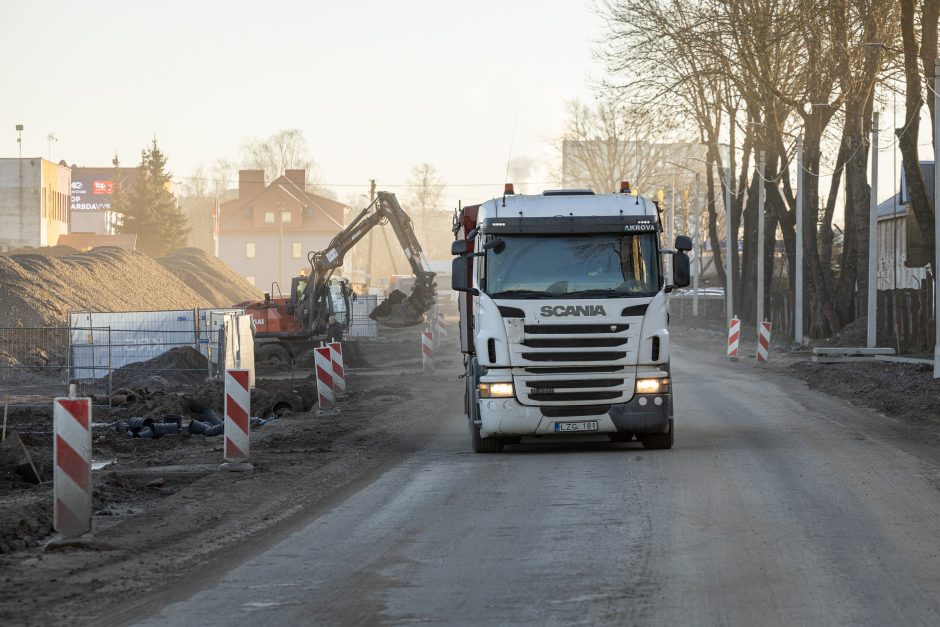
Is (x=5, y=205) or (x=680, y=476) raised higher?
(x=5, y=205)

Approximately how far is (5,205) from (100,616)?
96.3 m

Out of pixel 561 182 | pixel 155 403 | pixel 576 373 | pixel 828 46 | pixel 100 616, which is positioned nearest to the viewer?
pixel 100 616

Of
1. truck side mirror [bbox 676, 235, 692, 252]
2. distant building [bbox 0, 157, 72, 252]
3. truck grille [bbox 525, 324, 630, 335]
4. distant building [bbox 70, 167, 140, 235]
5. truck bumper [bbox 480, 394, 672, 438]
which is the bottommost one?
truck bumper [bbox 480, 394, 672, 438]

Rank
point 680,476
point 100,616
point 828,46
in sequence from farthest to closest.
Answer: point 828,46
point 680,476
point 100,616

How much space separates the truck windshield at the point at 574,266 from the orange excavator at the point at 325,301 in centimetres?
2295

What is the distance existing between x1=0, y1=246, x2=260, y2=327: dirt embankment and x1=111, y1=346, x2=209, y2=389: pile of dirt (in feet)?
54.5

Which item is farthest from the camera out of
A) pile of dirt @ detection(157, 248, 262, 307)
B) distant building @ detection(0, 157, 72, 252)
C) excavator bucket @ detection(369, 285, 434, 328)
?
distant building @ detection(0, 157, 72, 252)

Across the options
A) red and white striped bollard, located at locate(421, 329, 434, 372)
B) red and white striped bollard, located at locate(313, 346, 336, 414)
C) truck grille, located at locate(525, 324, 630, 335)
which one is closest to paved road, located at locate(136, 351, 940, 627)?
truck grille, located at locate(525, 324, 630, 335)

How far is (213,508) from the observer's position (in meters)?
11.5

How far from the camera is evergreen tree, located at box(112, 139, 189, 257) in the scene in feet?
295

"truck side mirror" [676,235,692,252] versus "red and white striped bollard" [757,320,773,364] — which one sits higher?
"truck side mirror" [676,235,692,252]

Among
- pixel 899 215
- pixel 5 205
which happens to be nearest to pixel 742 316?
pixel 899 215

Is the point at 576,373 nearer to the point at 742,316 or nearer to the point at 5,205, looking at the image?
the point at 742,316

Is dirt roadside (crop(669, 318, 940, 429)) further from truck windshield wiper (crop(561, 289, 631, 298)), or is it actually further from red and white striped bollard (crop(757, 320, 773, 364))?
truck windshield wiper (crop(561, 289, 631, 298))
